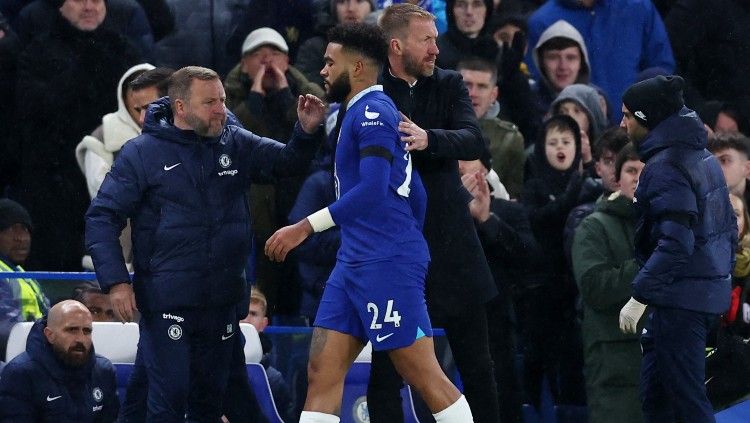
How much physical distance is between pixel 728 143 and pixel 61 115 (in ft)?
14.7

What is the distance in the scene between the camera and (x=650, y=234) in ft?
28.8

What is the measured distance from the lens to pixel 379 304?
748 centimetres

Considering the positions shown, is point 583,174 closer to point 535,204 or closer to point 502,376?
point 535,204

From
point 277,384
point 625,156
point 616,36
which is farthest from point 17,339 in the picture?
point 616,36

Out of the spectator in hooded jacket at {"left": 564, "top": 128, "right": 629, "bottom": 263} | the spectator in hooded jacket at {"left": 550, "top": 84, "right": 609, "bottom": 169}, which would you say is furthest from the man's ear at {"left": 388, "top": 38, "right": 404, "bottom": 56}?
the spectator in hooded jacket at {"left": 550, "top": 84, "right": 609, "bottom": 169}

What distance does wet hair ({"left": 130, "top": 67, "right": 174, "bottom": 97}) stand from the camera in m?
9.75

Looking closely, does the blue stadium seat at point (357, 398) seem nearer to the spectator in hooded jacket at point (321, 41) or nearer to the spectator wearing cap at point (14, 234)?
the spectator wearing cap at point (14, 234)

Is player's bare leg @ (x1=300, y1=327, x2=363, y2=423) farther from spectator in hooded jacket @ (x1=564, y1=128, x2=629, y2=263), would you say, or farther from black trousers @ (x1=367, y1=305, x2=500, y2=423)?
spectator in hooded jacket @ (x1=564, y1=128, x2=629, y2=263)

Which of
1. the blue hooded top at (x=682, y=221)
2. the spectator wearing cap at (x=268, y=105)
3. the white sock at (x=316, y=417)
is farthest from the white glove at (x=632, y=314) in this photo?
the spectator wearing cap at (x=268, y=105)

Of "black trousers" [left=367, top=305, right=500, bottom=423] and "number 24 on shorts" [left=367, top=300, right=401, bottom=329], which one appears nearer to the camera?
"number 24 on shorts" [left=367, top=300, right=401, bottom=329]

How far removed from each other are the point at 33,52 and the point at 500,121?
323cm

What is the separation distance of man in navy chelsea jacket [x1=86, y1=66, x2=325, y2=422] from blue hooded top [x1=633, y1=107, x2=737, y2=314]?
181 cm

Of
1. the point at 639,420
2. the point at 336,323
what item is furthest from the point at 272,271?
the point at 336,323

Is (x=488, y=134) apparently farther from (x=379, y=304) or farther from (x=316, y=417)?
(x=316, y=417)
